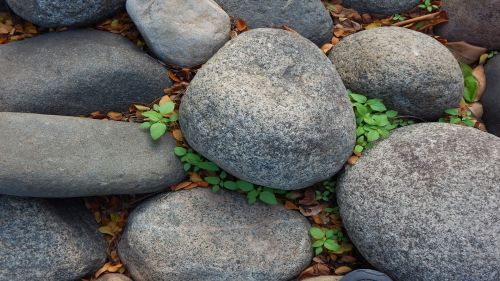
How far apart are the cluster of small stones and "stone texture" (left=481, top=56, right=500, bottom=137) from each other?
36 cm

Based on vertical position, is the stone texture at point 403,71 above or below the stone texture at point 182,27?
below

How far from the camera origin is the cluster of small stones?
2.09 meters

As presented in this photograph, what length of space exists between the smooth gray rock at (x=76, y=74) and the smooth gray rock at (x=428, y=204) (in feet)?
3.53

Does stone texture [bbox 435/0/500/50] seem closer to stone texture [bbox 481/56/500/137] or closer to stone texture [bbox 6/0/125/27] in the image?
stone texture [bbox 481/56/500/137]

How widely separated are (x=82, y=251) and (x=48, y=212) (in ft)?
0.75

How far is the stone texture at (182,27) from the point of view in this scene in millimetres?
2326

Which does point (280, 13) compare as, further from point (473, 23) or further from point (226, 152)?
point (473, 23)

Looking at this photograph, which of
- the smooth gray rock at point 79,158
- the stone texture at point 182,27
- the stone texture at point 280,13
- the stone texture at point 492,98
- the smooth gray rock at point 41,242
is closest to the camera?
the smooth gray rock at point 79,158

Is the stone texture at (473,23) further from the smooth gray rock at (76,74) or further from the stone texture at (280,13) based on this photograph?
the smooth gray rock at (76,74)

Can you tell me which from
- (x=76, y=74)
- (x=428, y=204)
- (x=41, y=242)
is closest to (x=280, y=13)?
(x=76, y=74)

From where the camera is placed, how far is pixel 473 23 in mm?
2711

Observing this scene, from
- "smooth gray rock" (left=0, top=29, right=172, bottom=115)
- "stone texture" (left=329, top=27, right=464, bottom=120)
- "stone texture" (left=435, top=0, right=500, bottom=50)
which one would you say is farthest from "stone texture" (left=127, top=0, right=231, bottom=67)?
"stone texture" (left=435, top=0, right=500, bottom=50)

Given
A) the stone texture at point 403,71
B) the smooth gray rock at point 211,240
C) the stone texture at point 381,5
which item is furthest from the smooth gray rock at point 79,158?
the stone texture at point 381,5

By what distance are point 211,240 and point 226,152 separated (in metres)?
0.44
